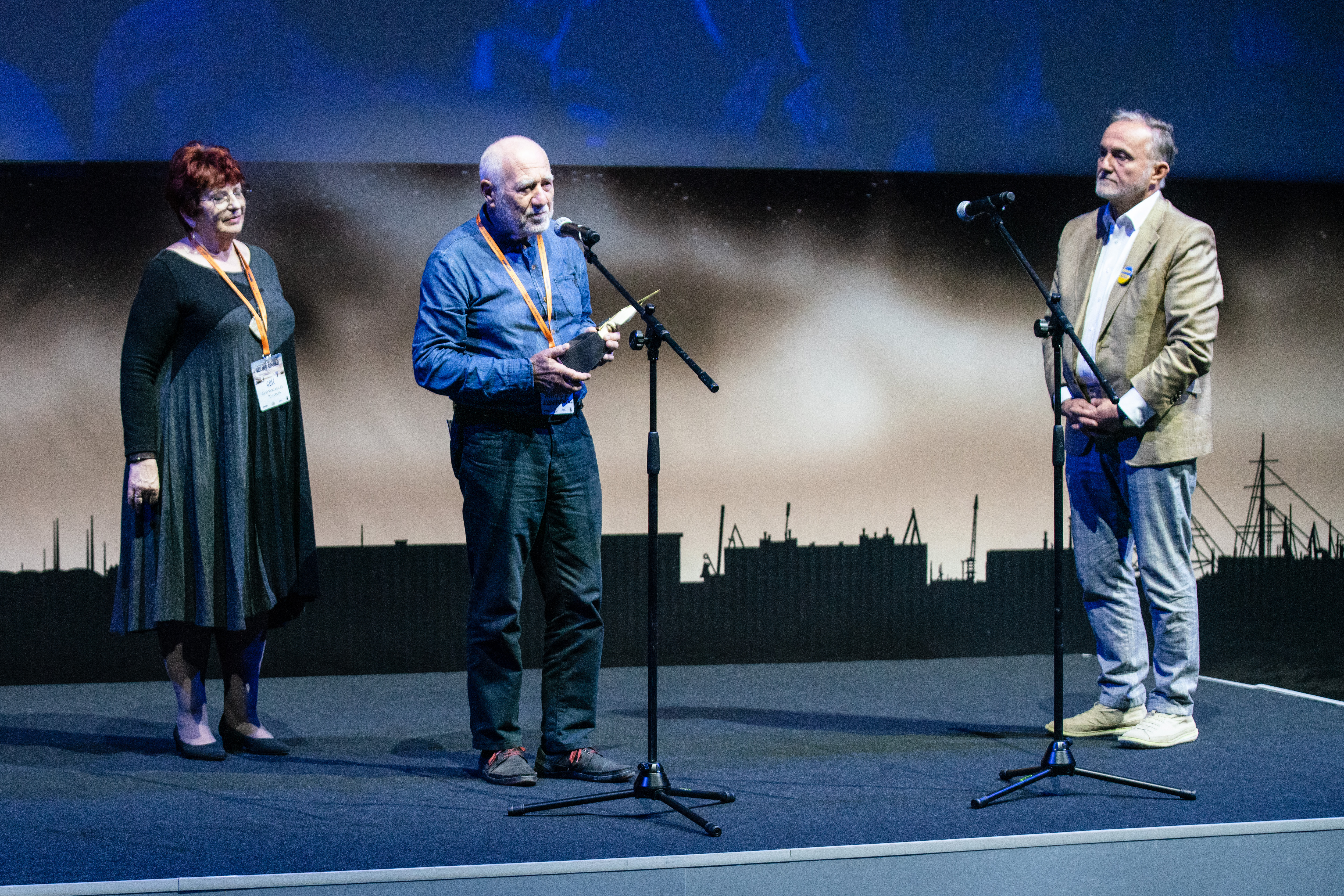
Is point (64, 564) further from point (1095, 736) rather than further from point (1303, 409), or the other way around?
point (1303, 409)

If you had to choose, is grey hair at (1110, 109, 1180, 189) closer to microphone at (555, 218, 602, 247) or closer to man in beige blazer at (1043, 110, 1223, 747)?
man in beige blazer at (1043, 110, 1223, 747)

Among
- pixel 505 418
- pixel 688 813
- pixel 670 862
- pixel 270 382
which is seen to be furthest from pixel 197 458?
pixel 670 862

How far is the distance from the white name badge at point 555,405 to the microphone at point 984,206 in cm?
101

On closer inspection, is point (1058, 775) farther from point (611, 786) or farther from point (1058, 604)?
point (611, 786)

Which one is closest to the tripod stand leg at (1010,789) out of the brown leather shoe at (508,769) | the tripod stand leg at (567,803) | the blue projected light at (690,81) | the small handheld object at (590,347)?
the tripod stand leg at (567,803)

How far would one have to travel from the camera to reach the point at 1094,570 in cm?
350

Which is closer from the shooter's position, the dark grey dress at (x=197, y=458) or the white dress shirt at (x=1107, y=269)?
the dark grey dress at (x=197, y=458)

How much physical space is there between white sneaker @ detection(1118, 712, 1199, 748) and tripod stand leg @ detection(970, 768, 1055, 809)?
0.52 meters

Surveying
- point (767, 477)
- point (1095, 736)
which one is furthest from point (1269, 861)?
point (767, 477)

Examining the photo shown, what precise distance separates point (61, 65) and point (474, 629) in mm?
2874

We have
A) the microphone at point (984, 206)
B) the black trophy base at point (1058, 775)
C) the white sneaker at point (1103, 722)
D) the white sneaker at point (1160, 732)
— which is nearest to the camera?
the black trophy base at point (1058, 775)

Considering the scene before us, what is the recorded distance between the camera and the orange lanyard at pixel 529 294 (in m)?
2.96

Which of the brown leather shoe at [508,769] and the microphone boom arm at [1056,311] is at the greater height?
the microphone boom arm at [1056,311]

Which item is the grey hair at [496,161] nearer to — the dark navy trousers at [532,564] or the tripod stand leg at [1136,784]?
the dark navy trousers at [532,564]
